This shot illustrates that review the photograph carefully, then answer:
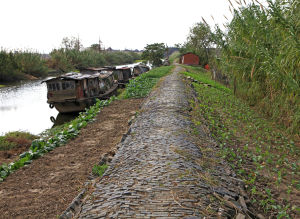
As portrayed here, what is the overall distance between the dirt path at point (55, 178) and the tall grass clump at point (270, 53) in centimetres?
433

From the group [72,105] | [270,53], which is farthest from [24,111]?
[270,53]

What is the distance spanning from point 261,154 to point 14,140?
8.86 metres

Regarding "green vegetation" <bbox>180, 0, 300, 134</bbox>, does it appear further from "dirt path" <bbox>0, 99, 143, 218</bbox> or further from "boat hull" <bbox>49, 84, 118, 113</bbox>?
"boat hull" <bbox>49, 84, 118, 113</bbox>

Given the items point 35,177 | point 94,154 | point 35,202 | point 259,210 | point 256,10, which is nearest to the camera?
point 259,210

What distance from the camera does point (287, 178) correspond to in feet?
15.9

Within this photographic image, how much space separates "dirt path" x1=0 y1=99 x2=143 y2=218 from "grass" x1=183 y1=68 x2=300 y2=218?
2911 millimetres

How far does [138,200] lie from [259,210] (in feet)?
6.07

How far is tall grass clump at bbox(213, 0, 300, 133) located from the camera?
536cm

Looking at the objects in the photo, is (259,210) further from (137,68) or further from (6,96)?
(137,68)

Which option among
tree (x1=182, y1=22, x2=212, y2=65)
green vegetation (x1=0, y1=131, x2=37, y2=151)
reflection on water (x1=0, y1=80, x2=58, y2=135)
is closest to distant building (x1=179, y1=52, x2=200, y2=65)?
tree (x1=182, y1=22, x2=212, y2=65)

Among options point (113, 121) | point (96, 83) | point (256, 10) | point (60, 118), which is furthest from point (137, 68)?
point (256, 10)

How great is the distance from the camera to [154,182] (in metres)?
3.82

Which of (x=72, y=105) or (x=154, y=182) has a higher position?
(x=154, y=182)

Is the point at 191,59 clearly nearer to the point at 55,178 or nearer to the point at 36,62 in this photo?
the point at 36,62
